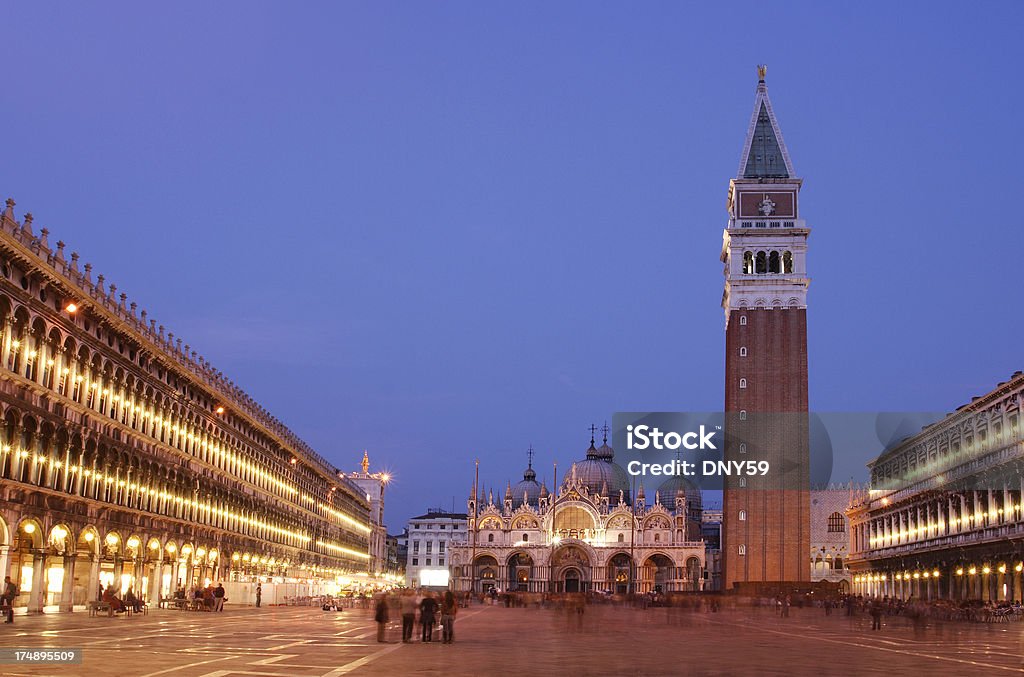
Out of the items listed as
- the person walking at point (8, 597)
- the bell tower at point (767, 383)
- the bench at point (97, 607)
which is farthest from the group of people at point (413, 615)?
the bell tower at point (767, 383)

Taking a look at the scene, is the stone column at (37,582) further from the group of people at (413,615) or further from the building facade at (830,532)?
the building facade at (830,532)

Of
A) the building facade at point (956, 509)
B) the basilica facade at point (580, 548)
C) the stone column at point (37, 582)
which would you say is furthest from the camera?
the basilica facade at point (580, 548)

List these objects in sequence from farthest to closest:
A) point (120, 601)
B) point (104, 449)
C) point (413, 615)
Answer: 1. point (104, 449)
2. point (120, 601)
3. point (413, 615)

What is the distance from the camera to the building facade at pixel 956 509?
6944cm

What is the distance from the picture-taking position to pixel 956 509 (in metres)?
81.2

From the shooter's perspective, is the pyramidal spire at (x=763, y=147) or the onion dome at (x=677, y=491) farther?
the onion dome at (x=677, y=491)

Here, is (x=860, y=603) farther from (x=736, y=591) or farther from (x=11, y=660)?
(x=11, y=660)

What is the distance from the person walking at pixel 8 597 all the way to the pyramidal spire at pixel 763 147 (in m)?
93.0

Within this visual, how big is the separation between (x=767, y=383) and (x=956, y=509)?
103ft

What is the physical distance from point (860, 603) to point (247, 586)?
45438 mm

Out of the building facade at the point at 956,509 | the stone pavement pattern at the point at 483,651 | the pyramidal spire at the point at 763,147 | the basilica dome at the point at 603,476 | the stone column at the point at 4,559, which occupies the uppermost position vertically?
the pyramidal spire at the point at 763,147

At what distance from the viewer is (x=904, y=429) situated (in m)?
114

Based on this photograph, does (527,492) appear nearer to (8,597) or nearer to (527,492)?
(527,492)

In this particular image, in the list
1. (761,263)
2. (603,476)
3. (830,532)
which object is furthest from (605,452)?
(761,263)
